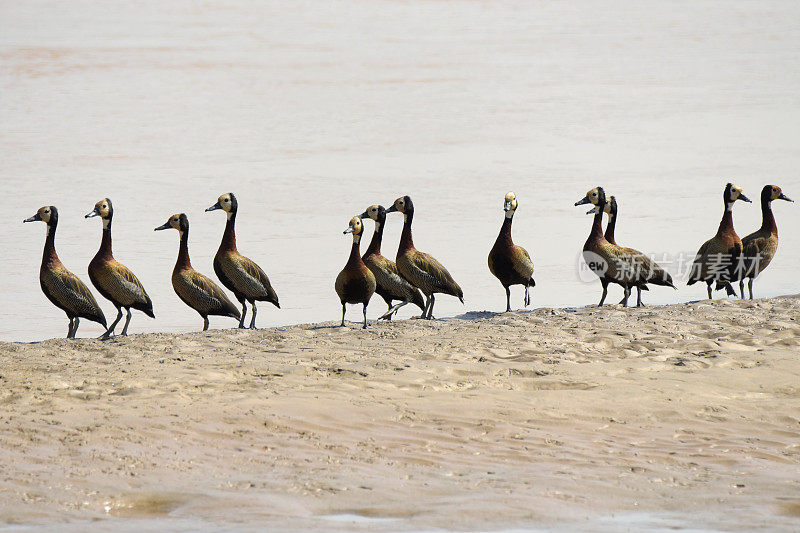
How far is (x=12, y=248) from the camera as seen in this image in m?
14.7

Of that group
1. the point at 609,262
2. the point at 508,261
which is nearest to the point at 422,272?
the point at 508,261

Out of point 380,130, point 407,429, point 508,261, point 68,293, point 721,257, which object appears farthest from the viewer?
point 380,130

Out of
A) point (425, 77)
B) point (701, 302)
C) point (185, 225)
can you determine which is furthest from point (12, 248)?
point (425, 77)

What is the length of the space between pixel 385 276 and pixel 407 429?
411 centimetres

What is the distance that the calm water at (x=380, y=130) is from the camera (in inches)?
576

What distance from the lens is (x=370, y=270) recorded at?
36.4 feet

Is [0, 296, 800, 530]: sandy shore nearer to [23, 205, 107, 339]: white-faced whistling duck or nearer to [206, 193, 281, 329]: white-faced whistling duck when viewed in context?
[206, 193, 281, 329]: white-faced whistling duck

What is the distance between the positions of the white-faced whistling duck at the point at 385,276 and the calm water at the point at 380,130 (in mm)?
978

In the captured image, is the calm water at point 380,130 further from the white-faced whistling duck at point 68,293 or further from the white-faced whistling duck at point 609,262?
the white-faced whistling duck at point 68,293

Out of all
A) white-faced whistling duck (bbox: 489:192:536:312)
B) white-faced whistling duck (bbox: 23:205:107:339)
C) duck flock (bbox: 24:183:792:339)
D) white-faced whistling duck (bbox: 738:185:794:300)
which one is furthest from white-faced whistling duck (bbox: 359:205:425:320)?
white-faced whistling duck (bbox: 738:185:794:300)

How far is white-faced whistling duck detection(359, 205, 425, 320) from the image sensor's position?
11219 millimetres

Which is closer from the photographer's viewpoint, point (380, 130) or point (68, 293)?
point (68, 293)

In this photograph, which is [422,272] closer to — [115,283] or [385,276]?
[385,276]

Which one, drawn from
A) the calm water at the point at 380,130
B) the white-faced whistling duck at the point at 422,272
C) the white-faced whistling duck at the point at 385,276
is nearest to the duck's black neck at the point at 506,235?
the white-faced whistling duck at the point at 422,272
